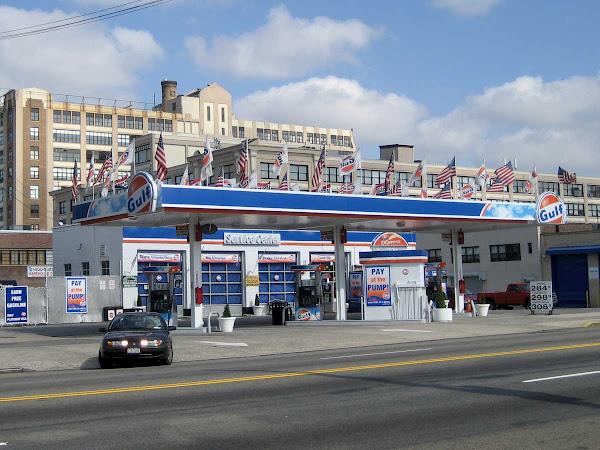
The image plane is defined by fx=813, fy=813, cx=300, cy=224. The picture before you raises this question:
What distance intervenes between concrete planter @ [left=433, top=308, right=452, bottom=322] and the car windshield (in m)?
17.2

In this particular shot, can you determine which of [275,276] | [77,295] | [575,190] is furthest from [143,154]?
[575,190]

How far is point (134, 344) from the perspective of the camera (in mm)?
19609

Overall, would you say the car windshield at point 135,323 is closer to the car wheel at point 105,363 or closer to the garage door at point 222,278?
the car wheel at point 105,363

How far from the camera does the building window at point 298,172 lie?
83.9 metres

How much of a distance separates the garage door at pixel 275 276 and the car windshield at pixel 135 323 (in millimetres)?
29744

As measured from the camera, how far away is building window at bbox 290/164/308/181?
275 ft

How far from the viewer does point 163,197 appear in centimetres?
2858

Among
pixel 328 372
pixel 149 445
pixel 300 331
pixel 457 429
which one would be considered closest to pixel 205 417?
pixel 149 445

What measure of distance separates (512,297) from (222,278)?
761 inches

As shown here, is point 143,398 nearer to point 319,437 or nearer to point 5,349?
point 319,437

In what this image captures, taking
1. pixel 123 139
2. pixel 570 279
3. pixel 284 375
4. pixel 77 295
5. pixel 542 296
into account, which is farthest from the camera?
pixel 123 139

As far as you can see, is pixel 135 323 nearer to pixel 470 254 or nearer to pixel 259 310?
pixel 259 310

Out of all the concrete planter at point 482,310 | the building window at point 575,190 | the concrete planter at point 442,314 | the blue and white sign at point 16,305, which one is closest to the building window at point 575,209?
the building window at point 575,190

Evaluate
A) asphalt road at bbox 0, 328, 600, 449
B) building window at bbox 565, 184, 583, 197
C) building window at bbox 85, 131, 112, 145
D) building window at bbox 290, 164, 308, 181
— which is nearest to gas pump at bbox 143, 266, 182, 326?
asphalt road at bbox 0, 328, 600, 449
